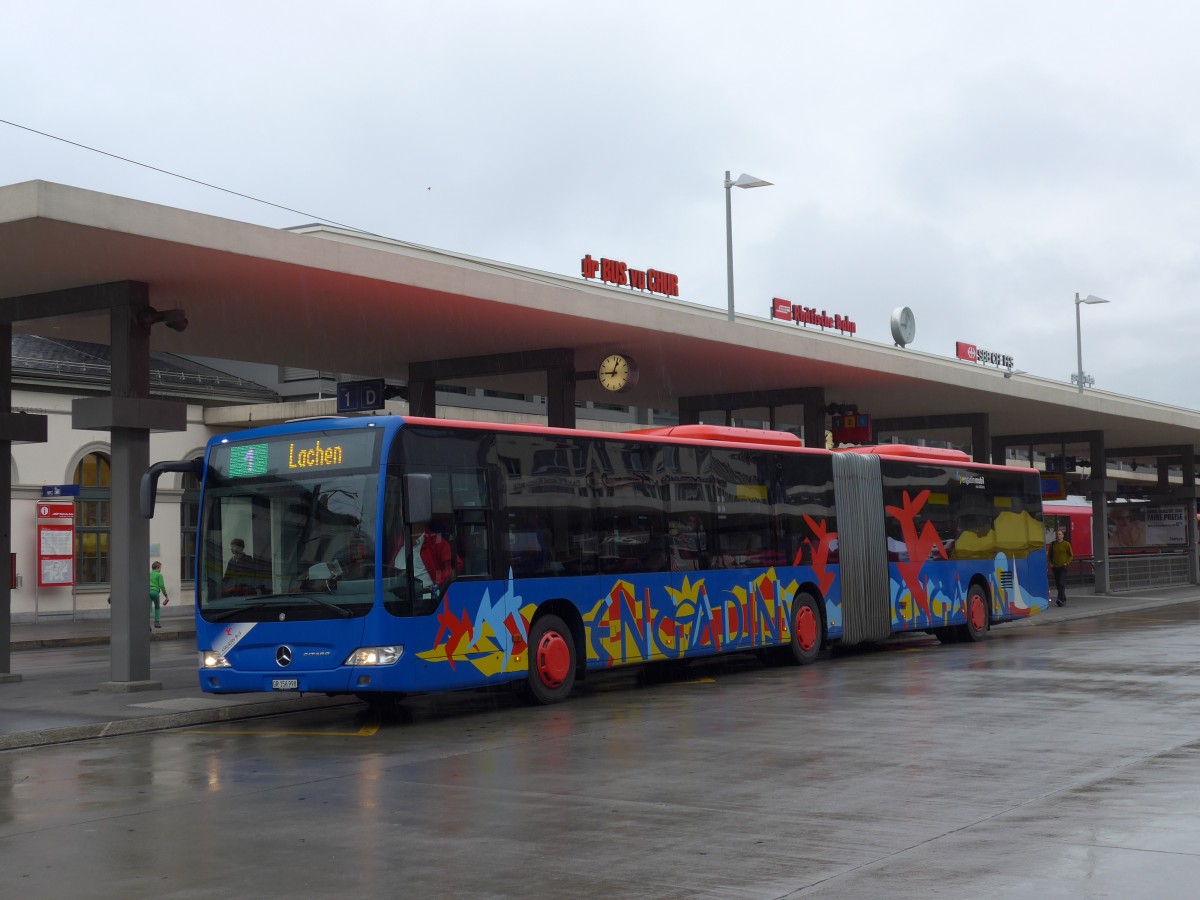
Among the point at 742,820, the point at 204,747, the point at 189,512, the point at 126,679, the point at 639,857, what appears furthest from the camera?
the point at 189,512

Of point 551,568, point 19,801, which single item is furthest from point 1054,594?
point 19,801

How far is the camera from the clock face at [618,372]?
23391 millimetres

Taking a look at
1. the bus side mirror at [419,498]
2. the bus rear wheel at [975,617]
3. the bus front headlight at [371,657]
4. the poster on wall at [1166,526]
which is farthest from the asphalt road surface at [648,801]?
the poster on wall at [1166,526]

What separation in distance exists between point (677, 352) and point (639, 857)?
17.5 meters

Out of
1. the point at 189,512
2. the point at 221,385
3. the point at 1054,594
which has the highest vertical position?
the point at 221,385

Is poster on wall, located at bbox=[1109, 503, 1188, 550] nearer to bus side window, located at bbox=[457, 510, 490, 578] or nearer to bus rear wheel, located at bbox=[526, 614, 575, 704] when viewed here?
bus rear wheel, located at bbox=[526, 614, 575, 704]

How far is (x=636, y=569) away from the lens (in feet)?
57.5

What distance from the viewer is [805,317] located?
48.2 m

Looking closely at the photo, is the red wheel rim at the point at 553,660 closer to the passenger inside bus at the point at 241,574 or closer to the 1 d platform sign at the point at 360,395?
the passenger inside bus at the point at 241,574

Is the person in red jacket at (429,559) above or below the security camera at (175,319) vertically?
below

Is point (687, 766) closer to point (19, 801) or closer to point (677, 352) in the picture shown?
point (19, 801)

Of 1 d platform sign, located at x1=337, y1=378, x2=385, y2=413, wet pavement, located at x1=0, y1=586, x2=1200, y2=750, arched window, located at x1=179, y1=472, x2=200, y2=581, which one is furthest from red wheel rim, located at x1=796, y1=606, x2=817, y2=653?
arched window, located at x1=179, y1=472, x2=200, y2=581

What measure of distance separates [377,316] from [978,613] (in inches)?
469

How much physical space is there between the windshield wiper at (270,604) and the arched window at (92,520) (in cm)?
2675
